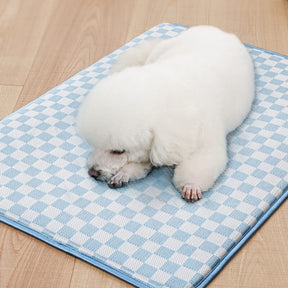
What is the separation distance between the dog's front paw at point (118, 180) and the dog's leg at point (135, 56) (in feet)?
1.59

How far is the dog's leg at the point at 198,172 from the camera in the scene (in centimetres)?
142

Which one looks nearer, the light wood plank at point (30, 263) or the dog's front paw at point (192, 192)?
the light wood plank at point (30, 263)

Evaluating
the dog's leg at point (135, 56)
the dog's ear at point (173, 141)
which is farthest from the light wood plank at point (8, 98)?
the dog's ear at point (173, 141)

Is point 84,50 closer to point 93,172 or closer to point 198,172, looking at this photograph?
point 93,172

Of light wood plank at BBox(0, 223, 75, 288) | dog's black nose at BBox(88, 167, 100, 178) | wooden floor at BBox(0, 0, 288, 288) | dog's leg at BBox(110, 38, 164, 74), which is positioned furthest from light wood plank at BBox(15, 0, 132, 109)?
light wood plank at BBox(0, 223, 75, 288)

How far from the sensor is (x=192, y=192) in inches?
55.9

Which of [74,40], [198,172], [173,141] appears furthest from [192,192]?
[74,40]

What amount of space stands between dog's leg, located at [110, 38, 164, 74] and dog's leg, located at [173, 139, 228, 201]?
1.73ft

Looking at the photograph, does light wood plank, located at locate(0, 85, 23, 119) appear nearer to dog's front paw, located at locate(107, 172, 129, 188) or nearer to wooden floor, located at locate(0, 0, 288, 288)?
wooden floor, located at locate(0, 0, 288, 288)

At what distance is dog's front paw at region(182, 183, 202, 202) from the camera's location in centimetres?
142

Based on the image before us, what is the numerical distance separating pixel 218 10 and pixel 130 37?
449mm

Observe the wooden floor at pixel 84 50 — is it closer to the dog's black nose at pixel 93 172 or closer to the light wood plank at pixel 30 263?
the light wood plank at pixel 30 263

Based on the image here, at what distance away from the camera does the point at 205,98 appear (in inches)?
57.8

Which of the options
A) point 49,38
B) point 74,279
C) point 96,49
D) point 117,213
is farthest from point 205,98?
point 49,38
